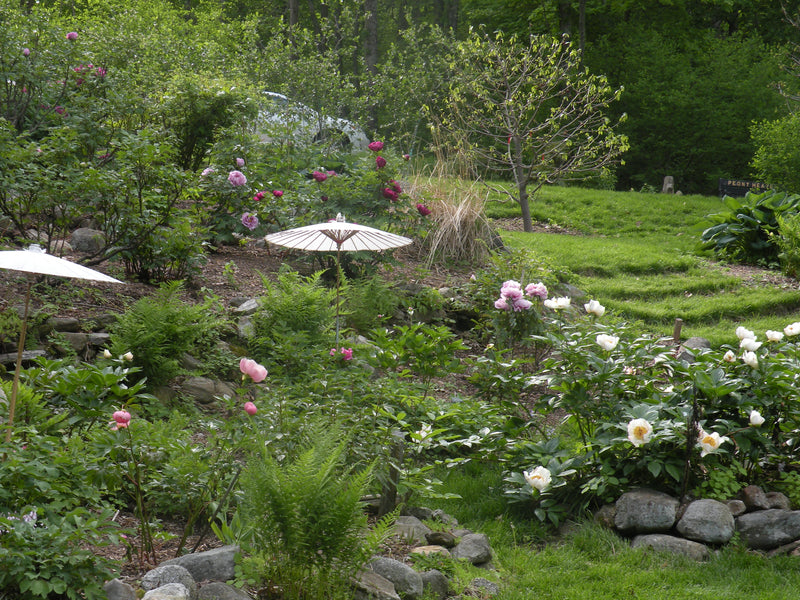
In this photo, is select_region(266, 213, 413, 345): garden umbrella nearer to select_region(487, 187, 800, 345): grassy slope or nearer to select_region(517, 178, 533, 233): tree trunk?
select_region(487, 187, 800, 345): grassy slope

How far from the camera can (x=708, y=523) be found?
3.52 metres

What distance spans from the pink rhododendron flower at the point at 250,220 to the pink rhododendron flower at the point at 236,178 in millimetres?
292

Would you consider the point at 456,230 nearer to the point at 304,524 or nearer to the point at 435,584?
the point at 435,584

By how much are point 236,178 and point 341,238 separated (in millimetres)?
2286

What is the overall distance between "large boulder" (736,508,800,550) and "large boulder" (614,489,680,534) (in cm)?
34

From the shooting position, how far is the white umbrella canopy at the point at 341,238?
452 cm

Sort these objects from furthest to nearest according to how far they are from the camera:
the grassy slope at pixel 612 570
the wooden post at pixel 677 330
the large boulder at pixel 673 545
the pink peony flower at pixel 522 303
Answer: the wooden post at pixel 677 330 → the pink peony flower at pixel 522 303 → the large boulder at pixel 673 545 → the grassy slope at pixel 612 570

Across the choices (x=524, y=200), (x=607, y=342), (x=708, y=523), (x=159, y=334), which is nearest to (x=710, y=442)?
(x=708, y=523)

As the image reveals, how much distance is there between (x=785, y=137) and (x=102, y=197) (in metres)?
11.3

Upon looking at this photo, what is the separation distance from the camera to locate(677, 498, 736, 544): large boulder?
3.51 metres

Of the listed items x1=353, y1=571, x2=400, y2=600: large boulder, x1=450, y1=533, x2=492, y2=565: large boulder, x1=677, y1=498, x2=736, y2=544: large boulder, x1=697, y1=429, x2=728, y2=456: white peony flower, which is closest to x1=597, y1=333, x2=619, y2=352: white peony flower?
x1=697, y1=429, x2=728, y2=456: white peony flower

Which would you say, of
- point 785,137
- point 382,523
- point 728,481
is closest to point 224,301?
point 382,523

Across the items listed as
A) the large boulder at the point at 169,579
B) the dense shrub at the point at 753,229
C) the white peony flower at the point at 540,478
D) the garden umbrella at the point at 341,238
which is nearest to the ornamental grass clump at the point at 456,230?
the garden umbrella at the point at 341,238

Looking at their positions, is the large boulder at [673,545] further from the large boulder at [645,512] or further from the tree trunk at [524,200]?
the tree trunk at [524,200]
